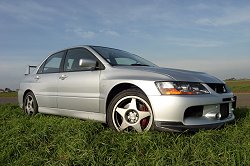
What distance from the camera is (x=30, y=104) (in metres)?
6.00

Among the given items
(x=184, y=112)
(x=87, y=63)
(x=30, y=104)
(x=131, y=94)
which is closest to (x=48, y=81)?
(x=30, y=104)

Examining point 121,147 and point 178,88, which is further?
point 178,88

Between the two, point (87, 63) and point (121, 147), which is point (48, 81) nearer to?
point (87, 63)

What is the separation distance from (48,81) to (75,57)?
2.47ft

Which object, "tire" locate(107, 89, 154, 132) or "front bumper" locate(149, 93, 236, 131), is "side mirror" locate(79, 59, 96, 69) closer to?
"tire" locate(107, 89, 154, 132)

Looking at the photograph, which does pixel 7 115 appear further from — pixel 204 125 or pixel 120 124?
pixel 204 125

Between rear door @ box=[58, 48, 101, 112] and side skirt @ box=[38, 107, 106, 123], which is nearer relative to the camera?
side skirt @ box=[38, 107, 106, 123]

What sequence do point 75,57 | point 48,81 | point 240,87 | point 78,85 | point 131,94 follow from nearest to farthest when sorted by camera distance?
point 131,94 < point 78,85 < point 75,57 < point 48,81 < point 240,87

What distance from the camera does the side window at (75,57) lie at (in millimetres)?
4855

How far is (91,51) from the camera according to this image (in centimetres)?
479

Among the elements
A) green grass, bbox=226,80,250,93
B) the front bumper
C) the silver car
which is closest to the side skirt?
the silver car

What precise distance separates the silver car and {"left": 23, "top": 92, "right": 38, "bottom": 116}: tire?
449 mm

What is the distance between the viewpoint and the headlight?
3.57 metres

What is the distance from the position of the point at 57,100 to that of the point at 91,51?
110cm
